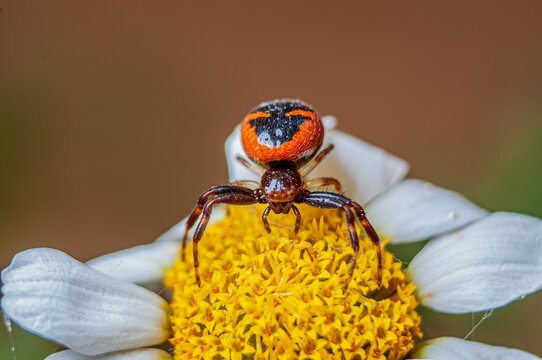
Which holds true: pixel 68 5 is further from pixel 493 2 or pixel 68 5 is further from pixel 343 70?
pixel 493 2

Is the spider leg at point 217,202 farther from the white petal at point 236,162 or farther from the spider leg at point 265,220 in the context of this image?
the white petal at point 236,162

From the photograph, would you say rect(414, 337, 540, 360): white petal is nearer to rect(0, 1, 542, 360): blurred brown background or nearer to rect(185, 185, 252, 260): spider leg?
rect(185, 185, 252, 260): spider leg

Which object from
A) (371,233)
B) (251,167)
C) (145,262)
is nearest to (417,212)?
(371,233)

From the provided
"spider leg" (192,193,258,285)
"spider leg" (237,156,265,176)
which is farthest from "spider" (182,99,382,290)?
"spider leg" (237,156,265,176)

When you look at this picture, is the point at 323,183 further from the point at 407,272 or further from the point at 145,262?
the point at 145,262

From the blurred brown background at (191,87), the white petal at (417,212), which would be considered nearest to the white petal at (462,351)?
the white petal at (417,212)

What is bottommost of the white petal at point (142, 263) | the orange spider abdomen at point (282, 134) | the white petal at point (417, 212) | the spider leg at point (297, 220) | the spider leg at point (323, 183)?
the white petal at point (142, 263)

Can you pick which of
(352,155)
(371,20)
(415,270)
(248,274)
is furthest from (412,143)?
(248,274)

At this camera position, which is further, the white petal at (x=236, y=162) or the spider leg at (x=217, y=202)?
the white petal at (x=236, y=162)
